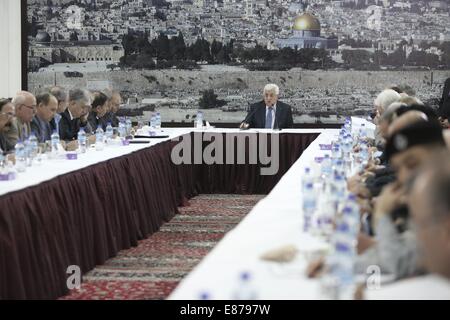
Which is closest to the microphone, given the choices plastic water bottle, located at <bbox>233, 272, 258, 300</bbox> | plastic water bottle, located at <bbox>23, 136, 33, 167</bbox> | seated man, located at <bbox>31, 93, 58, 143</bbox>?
seated man, located at <bbox>31, 93, 58, 143</bbox>

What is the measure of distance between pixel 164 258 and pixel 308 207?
119 inches

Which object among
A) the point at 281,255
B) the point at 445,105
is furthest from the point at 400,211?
the point at 445,105

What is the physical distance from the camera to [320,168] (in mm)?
6078

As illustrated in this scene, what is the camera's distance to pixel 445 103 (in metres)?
11.5

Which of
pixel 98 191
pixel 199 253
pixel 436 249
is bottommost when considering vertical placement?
pixel 199 253

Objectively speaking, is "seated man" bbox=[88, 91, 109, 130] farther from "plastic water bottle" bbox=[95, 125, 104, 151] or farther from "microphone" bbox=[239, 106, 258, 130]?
"microphone" bbox=[239, 106, 258, 130]

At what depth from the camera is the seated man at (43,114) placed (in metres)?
7.34

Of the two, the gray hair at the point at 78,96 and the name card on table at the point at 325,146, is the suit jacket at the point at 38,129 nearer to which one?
the gray hair at the point at 78,96

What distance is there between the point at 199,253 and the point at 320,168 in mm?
1399

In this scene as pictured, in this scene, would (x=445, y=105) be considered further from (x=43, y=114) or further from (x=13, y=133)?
(x=13, y=133)

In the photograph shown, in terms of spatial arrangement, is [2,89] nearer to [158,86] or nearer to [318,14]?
[158,86]

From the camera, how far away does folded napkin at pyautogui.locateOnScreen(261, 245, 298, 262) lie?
10.4ft

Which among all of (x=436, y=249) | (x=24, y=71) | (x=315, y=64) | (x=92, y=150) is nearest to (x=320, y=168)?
(x=92, y=150)

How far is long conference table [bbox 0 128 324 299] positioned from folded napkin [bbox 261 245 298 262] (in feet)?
0.18
